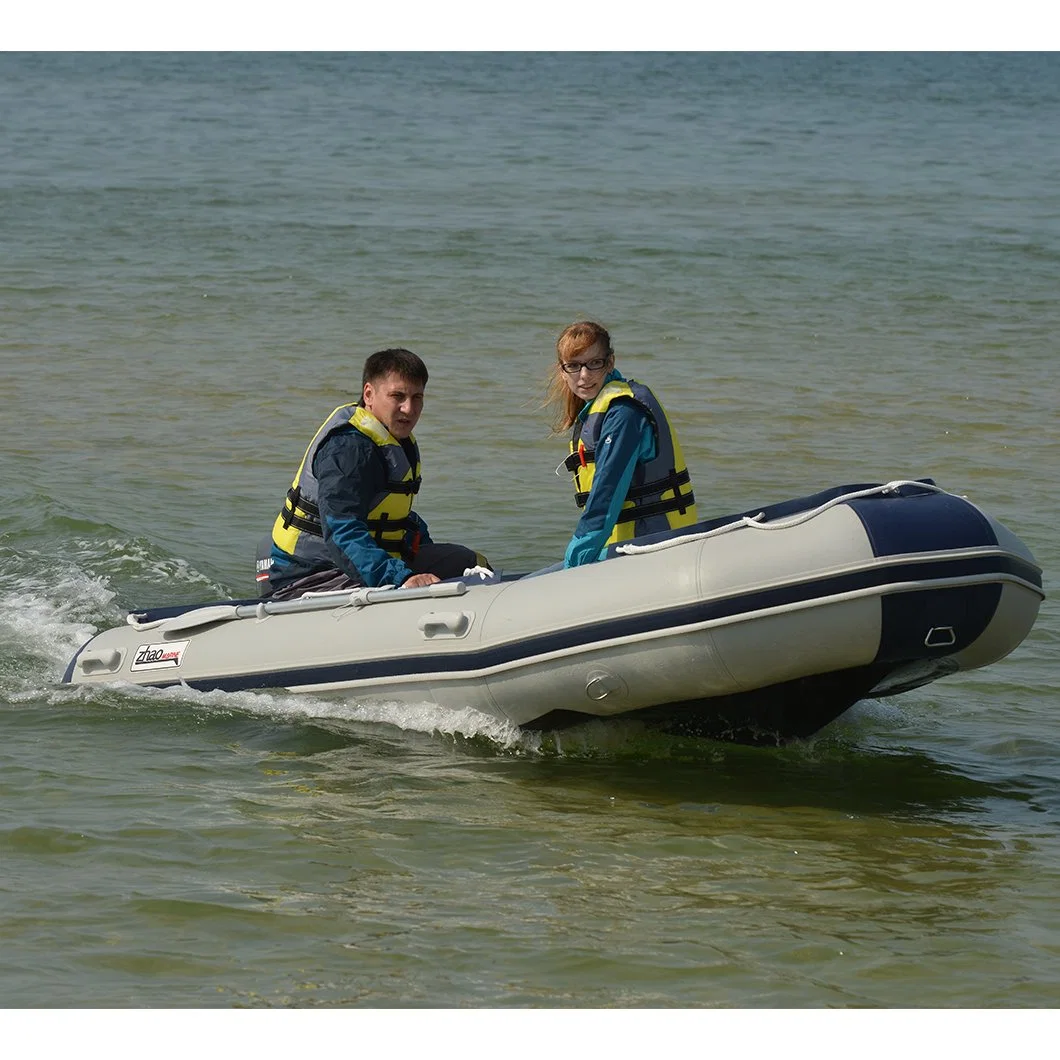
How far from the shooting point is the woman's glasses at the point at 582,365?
16.0 feet

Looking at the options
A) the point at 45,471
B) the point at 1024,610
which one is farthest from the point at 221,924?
the point at 45,471

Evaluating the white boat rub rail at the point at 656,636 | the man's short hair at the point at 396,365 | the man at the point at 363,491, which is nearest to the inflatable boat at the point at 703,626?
the white boat rub rail at the point at 656,636

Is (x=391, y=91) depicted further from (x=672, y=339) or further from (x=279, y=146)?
(x=672, y=339)

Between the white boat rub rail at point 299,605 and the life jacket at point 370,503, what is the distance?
0.65ft

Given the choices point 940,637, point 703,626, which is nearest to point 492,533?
point 703,626

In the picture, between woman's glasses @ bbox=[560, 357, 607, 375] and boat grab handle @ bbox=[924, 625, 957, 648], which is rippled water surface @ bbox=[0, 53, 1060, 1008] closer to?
boat grab handle @ bbox=[924, 625, 957, 648]

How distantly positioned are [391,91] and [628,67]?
13.9 m

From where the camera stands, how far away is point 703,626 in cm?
459

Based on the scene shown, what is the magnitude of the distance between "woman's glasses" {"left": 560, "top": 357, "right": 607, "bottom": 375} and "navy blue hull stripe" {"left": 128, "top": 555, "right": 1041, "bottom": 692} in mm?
738

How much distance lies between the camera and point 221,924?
154 inches

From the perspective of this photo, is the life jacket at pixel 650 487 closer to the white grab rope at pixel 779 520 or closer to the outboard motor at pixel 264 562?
the white grab rope at pixel 779 520

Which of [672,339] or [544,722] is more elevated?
[672,339]

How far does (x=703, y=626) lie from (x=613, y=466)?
0.57 m

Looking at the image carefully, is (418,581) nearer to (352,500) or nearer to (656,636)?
(352,500)
